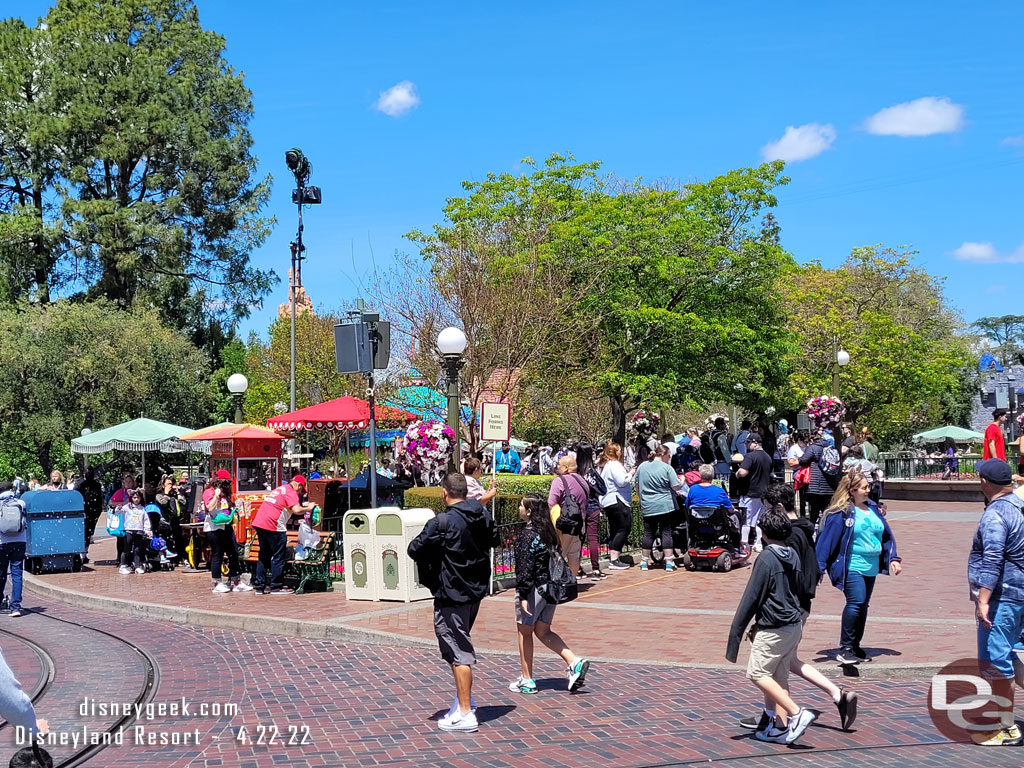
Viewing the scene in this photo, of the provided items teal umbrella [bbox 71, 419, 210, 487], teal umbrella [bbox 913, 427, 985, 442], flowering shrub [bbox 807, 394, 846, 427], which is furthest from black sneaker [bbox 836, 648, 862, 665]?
teal umbrella [bbox 913, 427, 985, 442]

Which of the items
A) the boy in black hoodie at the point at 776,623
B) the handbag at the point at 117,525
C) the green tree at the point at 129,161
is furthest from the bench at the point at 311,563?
the green tree at the point at 129,161

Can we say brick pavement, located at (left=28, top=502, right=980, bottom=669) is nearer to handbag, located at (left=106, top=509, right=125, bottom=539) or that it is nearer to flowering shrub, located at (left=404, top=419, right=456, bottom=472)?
handbag, located at (left=106, top=509, right=125, bottom=539)

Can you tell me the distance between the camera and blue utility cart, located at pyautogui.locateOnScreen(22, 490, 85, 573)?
16453 millimetres

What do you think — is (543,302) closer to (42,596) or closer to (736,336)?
(736,336)

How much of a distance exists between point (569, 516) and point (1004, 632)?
4934 mm

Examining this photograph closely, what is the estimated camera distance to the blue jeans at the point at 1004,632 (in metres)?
6.22

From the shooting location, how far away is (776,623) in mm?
6145

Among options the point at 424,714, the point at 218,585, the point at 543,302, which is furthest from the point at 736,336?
the point at 424,714

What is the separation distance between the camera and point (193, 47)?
40750mm

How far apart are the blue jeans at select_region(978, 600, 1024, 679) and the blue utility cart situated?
1413cm

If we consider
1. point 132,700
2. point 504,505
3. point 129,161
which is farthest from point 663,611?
point 129,161

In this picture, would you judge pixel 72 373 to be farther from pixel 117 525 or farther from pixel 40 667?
pixel 40 667

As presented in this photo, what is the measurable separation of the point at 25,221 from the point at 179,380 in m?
8.55

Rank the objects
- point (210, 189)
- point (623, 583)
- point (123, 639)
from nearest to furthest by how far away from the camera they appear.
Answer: point (123, 639)
point (623, 583)
point (210, 189)
